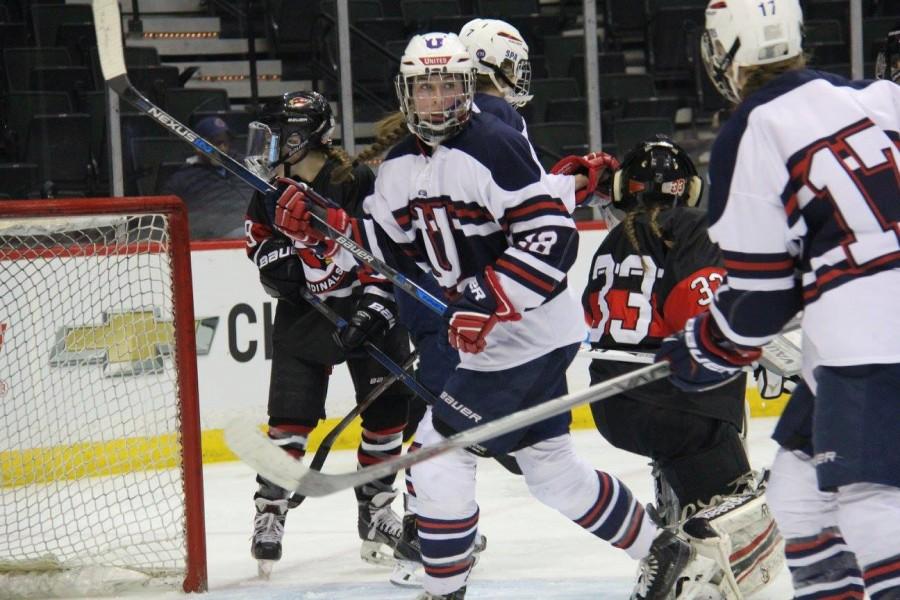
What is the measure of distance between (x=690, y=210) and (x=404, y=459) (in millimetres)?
1035

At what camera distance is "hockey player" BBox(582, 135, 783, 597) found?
9.72 feet

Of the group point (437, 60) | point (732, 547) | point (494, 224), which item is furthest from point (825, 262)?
point (732, 547)

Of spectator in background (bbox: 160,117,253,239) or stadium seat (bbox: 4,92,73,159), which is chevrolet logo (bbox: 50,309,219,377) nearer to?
spectator in background (bbox: 160,117,253,239)

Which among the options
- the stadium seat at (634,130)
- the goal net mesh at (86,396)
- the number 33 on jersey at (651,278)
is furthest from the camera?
the stadium seat at (634,130)

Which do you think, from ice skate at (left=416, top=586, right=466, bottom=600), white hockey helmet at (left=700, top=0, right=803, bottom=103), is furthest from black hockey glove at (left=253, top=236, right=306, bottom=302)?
white hockey helmet at (left=700, top=0, right=803, bottom=103)

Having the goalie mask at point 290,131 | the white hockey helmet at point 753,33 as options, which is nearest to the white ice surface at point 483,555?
the goalie mask at point 290,131

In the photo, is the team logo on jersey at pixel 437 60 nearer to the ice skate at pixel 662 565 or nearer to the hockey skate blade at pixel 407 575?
the ice skate at pixel 662 565

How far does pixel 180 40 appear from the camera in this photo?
19.1 feet

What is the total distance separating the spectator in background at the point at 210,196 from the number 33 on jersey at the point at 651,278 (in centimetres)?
245

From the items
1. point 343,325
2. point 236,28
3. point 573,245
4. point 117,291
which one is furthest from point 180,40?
point 573,245

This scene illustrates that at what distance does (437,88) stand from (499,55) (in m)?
0.38

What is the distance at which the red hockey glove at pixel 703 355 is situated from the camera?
213 centimetres

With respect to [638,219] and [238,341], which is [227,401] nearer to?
[238,341]

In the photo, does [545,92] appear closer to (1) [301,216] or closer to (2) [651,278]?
(1) [301,216]
